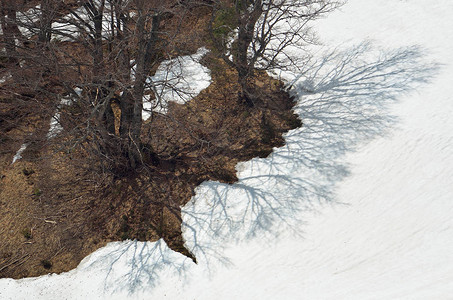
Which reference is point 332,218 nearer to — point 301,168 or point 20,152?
point 301,168

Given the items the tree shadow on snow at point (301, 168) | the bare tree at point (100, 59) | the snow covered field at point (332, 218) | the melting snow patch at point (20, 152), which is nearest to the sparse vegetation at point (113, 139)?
the bare tree at point (100, 59)

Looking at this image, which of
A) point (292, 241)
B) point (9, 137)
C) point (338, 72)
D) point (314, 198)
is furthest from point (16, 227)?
point (338, 72)

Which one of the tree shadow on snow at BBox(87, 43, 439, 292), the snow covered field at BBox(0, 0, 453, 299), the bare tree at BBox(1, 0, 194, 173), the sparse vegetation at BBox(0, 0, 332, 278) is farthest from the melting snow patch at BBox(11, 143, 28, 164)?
the tree shadow on snow at BBox(87, 43, 439, 292)

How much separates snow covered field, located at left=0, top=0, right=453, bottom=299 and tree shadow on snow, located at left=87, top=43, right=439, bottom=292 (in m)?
0.04

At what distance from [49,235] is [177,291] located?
525 centimetres

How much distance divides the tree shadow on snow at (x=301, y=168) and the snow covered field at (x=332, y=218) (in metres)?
0.04

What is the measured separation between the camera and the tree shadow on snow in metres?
11.6

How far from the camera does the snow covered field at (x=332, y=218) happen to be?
10125mm

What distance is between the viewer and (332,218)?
11.5 m

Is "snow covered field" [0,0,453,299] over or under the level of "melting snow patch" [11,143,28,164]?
under

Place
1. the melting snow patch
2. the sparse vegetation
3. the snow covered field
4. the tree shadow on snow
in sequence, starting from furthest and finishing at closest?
the melting snow patch < the tree shadow on snow < the sparse vegetation < the snow covered field

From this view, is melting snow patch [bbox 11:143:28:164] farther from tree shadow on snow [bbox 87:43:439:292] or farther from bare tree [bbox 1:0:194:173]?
tree shadow on snow [bbox 87:43:439:292]

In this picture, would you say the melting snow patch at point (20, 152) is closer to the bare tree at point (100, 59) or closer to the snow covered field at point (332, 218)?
the bare tree at point (100, 59)

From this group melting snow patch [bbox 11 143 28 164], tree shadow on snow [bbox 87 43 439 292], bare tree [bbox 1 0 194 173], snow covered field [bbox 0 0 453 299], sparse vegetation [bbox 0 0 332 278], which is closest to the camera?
snow covered field [bbox 0 0 453 299]
